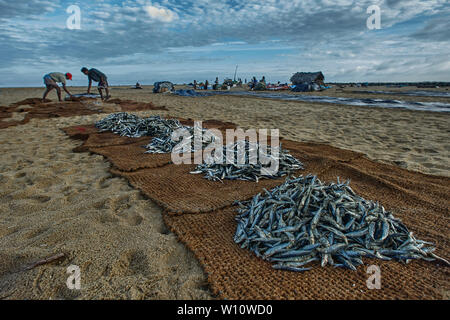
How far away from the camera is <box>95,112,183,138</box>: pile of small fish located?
7.87 metres

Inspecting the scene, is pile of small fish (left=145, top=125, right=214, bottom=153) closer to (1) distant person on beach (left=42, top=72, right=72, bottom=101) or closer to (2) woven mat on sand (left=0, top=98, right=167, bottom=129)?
(2) woven mat on sand (left=0, top=98, right=167, bottom=129)

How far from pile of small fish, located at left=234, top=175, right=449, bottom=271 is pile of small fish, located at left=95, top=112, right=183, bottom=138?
4801mm

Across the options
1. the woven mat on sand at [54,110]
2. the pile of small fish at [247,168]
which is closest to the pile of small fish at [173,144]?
the pile of small fish at [247,168]

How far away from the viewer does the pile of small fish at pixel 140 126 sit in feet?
25.8

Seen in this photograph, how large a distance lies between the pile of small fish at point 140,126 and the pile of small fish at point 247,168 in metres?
2.66

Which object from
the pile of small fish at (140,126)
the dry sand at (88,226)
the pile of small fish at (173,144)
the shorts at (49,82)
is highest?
the shorts at (49,82)

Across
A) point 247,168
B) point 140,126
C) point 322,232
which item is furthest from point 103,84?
point 322,232

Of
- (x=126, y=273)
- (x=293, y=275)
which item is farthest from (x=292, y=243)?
(x=126, y=273)

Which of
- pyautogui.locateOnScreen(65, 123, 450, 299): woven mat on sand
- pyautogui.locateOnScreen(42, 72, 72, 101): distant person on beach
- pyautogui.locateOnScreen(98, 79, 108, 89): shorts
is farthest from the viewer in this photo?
pyautogui.locateOnScreen(98, 79, 108, 89): shorts

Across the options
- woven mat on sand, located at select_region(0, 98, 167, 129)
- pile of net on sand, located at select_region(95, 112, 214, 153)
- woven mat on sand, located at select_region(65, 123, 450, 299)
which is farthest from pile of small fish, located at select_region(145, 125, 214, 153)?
woven mat on sand, located at select_region(0, 98, 167, 129)

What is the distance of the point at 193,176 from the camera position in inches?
196

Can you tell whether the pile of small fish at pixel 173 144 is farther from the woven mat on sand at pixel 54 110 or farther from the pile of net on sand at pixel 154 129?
the woven mat on sand at pixel 54 110

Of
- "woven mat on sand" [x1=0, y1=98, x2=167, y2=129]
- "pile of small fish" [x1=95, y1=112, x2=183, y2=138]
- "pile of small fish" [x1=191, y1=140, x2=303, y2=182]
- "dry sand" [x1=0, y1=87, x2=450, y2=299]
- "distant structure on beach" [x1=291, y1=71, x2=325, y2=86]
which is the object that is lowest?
"dry sand" [x1=0, y1=87, x2=450, y2=299]

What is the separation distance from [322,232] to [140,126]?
686 centimetres
